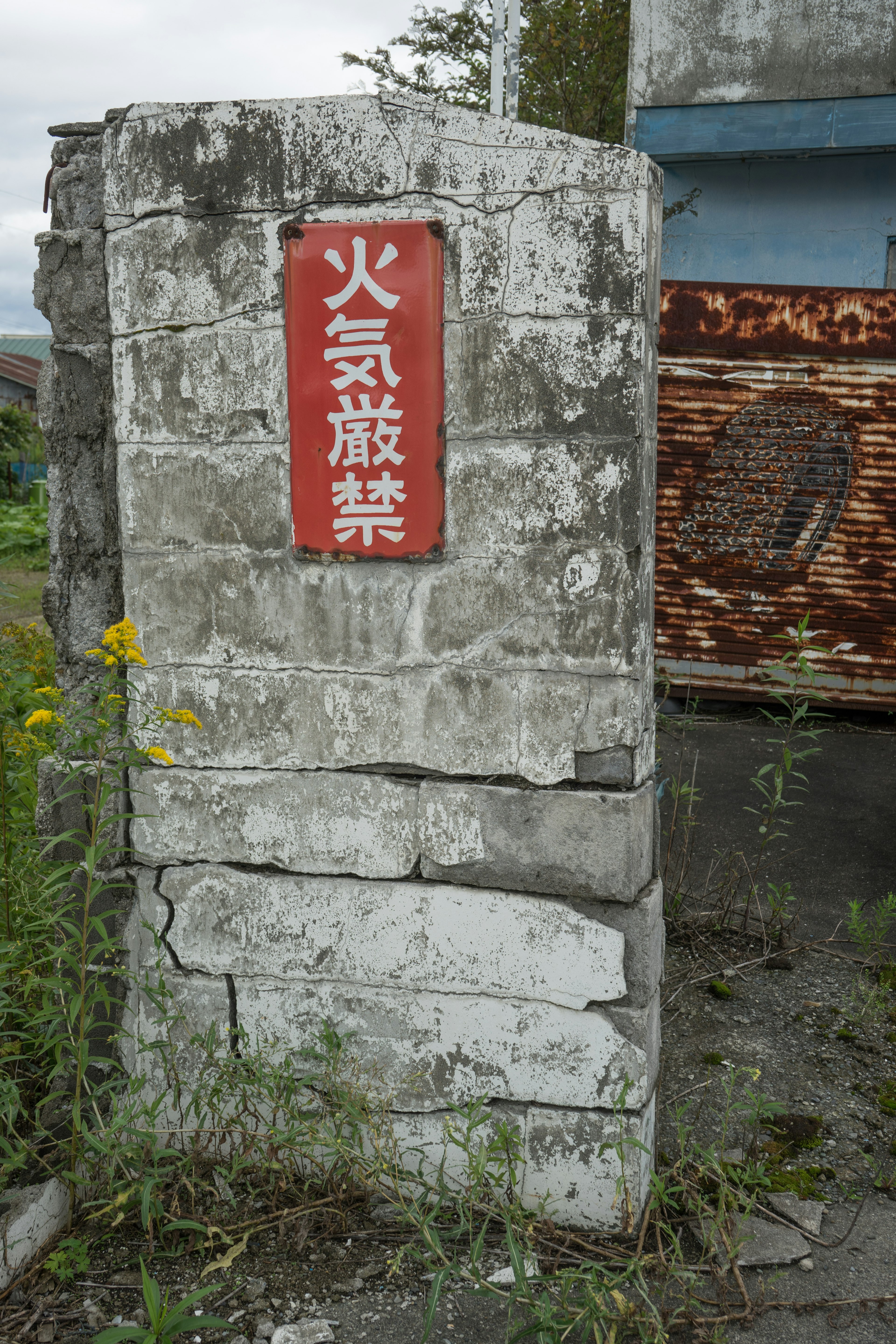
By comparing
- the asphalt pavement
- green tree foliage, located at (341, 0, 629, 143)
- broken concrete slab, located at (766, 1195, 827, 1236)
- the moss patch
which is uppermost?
green tree foliage, located at (341, 0, 629, 143)

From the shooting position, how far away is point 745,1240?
2.07 metres

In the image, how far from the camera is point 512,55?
28.4 ft

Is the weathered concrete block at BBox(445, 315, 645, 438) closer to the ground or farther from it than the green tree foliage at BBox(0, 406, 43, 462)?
closer to the ground

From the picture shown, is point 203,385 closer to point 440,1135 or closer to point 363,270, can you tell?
point 363,270

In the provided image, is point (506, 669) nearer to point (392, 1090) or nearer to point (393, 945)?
point (393, 945)

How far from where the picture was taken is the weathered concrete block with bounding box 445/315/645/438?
2039mm

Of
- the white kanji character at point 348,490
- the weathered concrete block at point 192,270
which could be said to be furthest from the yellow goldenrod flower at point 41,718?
the weathered concrete block at point 192,270

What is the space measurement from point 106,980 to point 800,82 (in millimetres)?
8300

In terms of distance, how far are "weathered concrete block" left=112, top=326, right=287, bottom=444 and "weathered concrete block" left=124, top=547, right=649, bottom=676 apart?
270 millimetres

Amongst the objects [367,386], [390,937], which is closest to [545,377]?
[367,386]

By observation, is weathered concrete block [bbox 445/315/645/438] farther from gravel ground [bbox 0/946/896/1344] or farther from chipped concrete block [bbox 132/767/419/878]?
gravel ground [bbox 0/946/896/1344]

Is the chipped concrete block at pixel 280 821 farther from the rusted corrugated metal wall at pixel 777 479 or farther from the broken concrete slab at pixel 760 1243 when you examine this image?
the rusted corrugated metal wall at pixel 777 479

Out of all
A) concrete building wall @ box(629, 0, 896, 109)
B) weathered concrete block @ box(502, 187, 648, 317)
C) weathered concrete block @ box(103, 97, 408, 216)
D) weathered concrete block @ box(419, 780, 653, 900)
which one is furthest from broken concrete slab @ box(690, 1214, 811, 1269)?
concrete building wall @ box(629, 0, 896, 109)

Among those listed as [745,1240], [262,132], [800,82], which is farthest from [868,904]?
[800,82]
